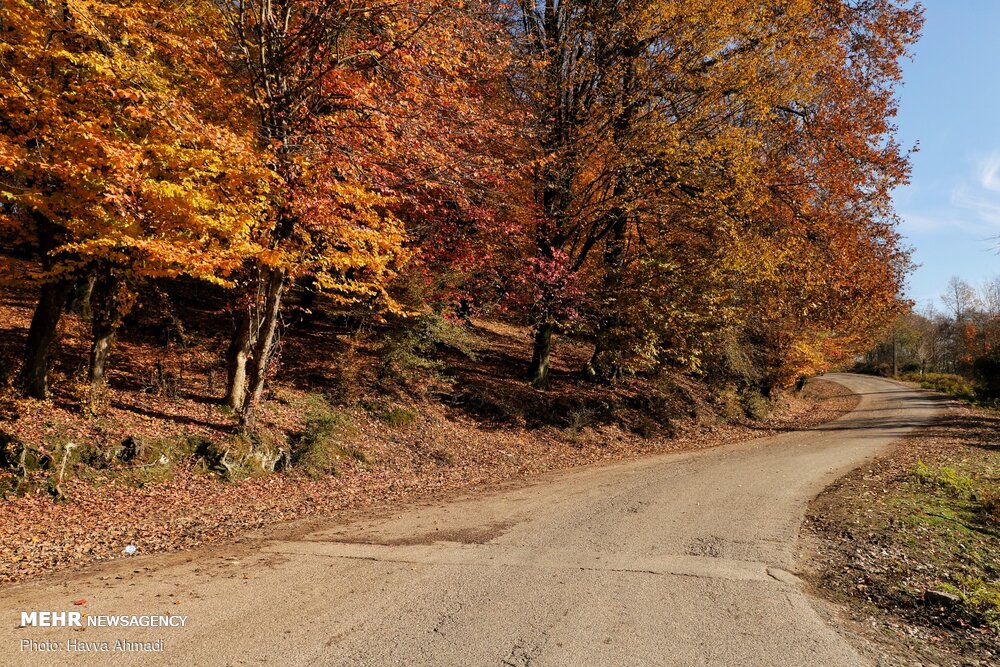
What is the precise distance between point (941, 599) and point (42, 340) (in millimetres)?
13549

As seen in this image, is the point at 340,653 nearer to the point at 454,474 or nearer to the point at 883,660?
the point at 883,660

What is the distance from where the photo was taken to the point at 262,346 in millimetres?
11648

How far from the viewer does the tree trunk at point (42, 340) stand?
32.5ft

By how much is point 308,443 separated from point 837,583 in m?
9.18

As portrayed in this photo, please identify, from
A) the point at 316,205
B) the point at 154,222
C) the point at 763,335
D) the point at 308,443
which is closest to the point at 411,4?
the point at 316,205

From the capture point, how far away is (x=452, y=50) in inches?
508

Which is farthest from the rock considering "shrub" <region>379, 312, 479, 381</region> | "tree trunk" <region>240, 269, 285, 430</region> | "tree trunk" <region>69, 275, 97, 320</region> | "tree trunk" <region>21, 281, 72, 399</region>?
"tree trunk" <region>69, 275, 97, 320</region>

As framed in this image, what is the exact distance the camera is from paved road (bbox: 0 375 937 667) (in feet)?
15.0

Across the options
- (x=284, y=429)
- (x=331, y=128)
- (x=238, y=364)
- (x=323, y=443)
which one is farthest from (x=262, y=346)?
(x=331, y=128)

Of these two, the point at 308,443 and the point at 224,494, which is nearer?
the point at 224,494

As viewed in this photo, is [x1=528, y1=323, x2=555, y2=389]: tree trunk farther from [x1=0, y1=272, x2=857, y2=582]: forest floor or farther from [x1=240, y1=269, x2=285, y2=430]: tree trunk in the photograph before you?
[x1=240, y1=269, x2=285, y2=430]: tree trunk

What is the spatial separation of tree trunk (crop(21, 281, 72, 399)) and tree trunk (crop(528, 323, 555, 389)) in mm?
12433

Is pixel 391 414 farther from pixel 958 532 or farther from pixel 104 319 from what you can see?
pixel 958 532

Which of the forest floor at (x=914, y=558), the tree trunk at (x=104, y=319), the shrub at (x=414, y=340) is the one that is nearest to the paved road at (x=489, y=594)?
the forest floor at (x=914, y=558)
